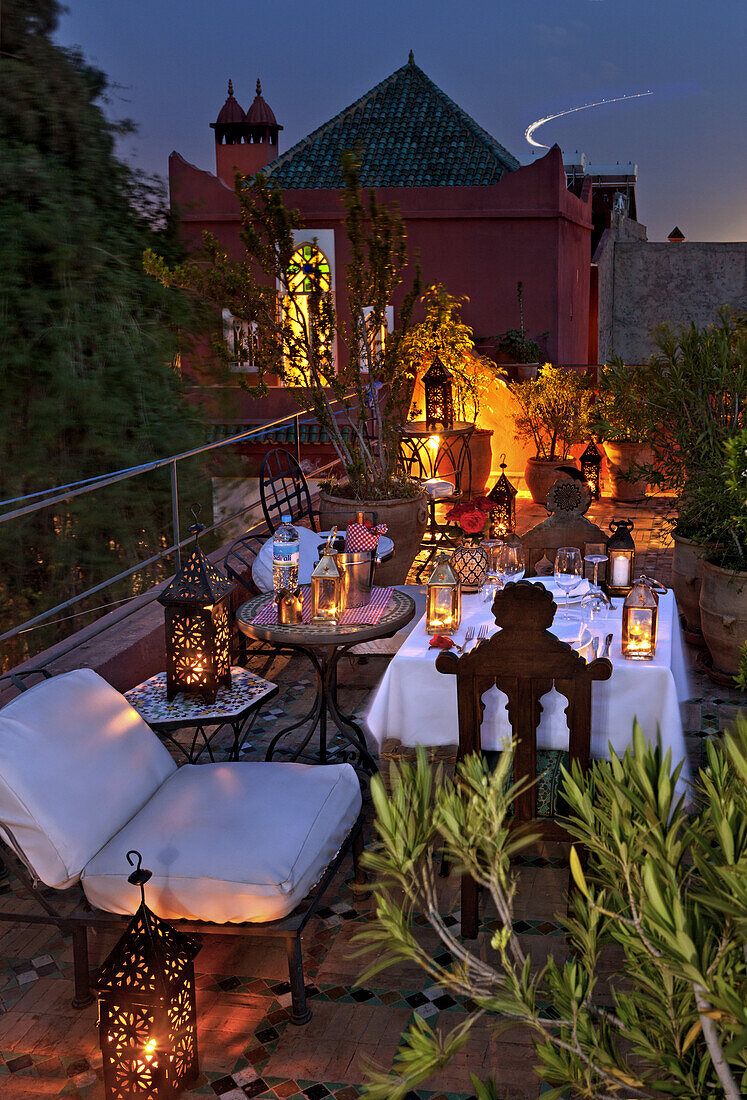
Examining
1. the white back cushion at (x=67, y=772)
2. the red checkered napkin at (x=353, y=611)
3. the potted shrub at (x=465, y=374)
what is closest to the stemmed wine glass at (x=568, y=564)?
the red checkered napkin at (x=353, y=611)

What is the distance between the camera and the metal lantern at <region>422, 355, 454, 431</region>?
9.84 m

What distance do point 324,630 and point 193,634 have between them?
1.58ft

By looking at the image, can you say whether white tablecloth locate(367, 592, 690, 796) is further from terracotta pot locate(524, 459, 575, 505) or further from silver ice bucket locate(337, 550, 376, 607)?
terracotta pot locate(524, 459, 575, 505)

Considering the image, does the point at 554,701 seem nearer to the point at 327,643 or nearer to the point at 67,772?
the point at 327,643

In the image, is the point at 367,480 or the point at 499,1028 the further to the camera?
the point at 367,480

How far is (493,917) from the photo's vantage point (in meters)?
3.24

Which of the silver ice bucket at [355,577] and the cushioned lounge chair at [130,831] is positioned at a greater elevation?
the silver ice bucket at [355,577]

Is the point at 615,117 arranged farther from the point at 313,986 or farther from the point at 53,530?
the point at 313,986

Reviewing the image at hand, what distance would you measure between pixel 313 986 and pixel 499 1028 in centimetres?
154

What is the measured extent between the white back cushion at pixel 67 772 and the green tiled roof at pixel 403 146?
16.2 m

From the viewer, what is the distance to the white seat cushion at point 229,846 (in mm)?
2680

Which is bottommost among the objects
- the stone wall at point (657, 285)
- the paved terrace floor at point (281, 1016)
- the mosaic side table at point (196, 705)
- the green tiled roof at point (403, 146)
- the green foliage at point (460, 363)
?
the paved terrace floor at point (281, 1016)

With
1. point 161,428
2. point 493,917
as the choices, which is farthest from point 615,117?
point 493,917

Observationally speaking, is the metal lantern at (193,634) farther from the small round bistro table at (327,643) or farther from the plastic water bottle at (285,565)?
the plastic water bottle at (285,565)
